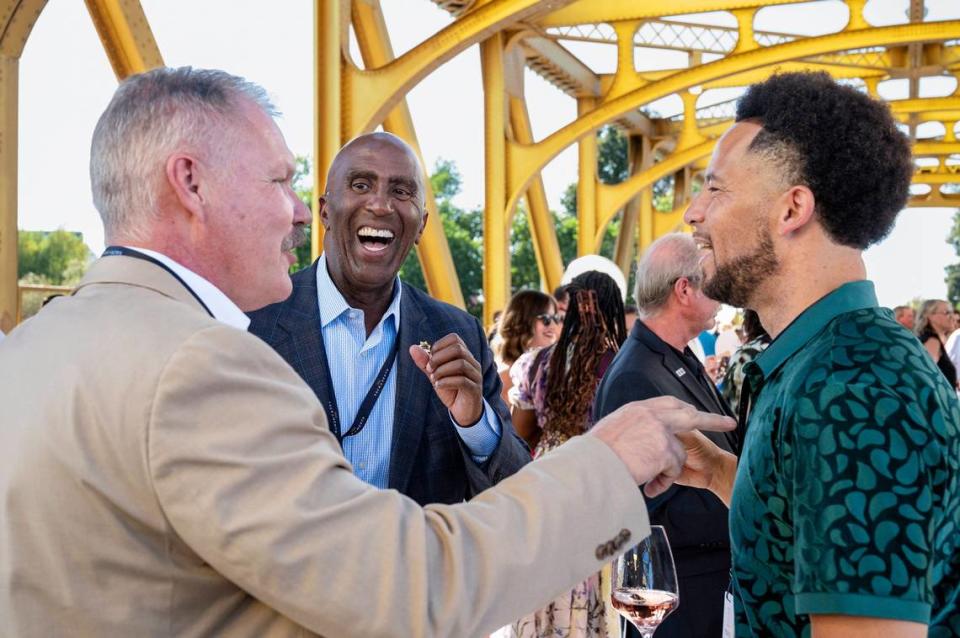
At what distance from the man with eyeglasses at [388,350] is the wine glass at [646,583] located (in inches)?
27.0

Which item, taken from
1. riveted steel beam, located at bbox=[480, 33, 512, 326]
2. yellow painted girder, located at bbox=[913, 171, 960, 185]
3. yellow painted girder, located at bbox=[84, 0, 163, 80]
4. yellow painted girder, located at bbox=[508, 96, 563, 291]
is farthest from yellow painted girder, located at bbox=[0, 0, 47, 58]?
yellow painted girder, located at bbox=[913, 171, 960, 185]

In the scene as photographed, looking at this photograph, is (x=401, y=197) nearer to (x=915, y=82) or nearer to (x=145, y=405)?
(x=145, y=405)

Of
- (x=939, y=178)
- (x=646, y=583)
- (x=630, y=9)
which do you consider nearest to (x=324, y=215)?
(x=646, y=583)

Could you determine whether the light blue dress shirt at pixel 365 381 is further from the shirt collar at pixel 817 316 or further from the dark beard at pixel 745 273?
the shirt collar at pixel 817 316

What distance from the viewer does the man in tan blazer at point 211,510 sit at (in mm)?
1640

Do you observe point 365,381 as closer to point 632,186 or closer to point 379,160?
point 379,160

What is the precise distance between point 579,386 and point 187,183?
4.01 metres

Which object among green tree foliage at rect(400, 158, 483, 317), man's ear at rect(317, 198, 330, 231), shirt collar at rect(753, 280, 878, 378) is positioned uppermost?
→ man's ear at rect(317, 198, 330, 231)

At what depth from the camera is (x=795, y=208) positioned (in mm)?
2164

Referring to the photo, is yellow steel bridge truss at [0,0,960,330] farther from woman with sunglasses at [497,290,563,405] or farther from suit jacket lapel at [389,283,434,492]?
suit jacket lapel at [389,283,434,492]

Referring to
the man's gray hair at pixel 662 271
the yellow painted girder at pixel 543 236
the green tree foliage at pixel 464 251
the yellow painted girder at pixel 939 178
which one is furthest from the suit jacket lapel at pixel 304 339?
the green tree foliage at pixel 464 251

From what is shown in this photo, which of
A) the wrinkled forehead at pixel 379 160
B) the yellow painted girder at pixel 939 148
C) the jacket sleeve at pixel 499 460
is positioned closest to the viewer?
the jacket sleeve at pixel 499 460

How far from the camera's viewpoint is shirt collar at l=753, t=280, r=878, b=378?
206 centimetres

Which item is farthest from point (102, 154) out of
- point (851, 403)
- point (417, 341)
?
point (417, 341)
